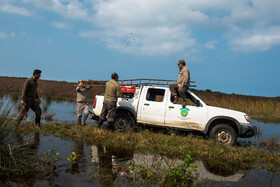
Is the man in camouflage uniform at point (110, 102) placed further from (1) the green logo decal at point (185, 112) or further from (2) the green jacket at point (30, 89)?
(2) the green jacket at point (30, 89)

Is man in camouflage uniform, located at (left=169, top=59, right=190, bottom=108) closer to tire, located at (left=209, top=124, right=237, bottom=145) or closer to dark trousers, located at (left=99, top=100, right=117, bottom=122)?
tire, located at (left=209, top=124, right=237, bottom=145)

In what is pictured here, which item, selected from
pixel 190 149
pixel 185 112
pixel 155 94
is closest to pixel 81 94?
pixel 155 94

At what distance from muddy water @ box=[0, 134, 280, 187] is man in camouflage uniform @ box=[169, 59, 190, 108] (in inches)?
121

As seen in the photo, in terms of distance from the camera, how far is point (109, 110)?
9211 mm

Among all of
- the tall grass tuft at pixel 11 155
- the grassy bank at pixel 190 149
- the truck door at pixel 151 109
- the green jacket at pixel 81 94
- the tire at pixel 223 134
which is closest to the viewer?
the tall grass tuft at pixel 11 155

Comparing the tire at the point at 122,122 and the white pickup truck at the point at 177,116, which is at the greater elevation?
the white pickup truck at the point at 177,116

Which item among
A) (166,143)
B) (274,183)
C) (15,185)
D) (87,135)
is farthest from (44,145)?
(274,183)

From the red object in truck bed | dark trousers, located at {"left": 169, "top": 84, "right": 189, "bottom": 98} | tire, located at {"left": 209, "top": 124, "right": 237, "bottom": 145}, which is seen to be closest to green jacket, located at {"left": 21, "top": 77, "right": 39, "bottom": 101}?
the red object in truck bed

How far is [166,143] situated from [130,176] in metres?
2.72

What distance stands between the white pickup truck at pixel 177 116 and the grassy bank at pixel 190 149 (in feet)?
2.23

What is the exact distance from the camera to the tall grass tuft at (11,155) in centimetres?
447

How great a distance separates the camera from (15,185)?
163 inches

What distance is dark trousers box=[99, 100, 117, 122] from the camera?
916 centimetres

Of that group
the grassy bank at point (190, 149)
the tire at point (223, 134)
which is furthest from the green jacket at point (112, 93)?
the tire at point (223, 134)
